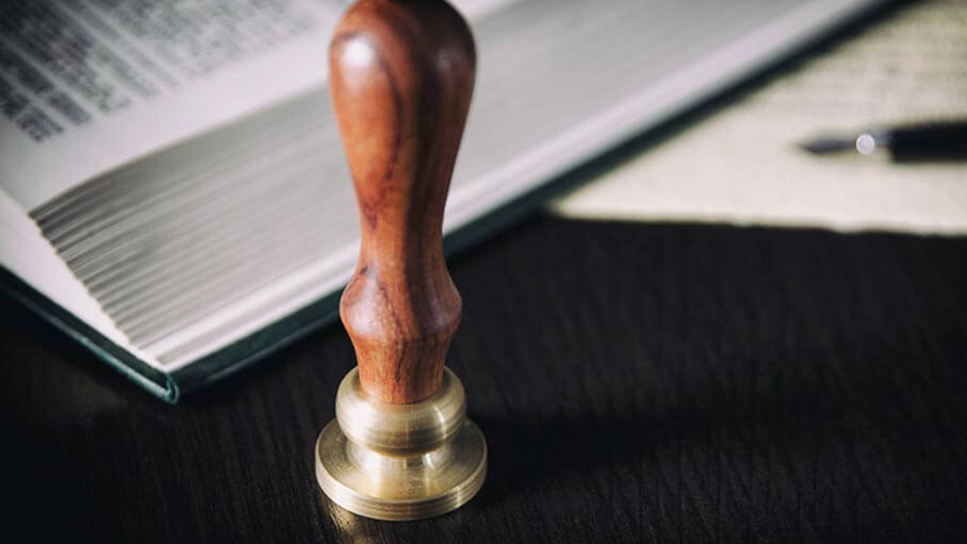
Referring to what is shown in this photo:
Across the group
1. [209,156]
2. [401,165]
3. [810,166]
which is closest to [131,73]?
[209,156]

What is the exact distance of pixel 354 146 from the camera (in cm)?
27

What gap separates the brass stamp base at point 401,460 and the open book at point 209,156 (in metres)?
0.08

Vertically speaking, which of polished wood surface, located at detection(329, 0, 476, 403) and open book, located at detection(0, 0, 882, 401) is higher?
polished wood surface, located at detection(329, 0, 476, 403)

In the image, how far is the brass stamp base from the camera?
0.32 metres

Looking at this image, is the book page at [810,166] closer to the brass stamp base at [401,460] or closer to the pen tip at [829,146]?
the pen tip at [829,146]

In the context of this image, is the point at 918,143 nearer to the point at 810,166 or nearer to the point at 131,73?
the point at 810,166

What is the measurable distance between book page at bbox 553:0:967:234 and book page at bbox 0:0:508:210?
0.13m

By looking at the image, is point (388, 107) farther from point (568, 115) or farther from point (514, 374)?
point (568, 115)

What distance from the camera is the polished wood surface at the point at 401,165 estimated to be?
9.9 inches

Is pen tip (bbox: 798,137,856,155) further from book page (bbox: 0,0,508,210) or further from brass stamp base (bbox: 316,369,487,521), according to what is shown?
brass stamp base (bbox: 316,369,487,521)

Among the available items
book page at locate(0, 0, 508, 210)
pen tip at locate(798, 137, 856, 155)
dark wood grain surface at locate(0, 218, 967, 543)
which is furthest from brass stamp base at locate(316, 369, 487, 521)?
pen tip at locate(798, 137, 856, 155)

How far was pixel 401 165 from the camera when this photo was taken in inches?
10.7

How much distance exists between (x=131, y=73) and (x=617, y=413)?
26 cm

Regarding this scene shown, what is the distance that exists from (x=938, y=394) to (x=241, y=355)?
0.86ft
